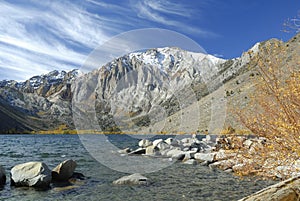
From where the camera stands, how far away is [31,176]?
16406 mm

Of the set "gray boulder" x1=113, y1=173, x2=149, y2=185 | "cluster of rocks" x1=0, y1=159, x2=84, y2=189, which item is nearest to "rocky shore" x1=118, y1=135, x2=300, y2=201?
"gray boulder" x1=113, y1=173, x2=149, y2=185

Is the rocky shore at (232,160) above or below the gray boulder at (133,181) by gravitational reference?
above

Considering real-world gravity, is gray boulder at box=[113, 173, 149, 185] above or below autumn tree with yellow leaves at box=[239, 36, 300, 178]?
below

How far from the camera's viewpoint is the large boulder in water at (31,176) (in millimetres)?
16156

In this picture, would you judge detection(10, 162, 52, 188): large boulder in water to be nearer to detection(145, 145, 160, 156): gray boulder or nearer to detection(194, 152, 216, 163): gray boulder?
detection(194, 152, 216, 163): gray boulder

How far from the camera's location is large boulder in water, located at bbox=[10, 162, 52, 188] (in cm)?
1616

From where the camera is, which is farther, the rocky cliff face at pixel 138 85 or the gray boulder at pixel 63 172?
the rocky cliff face at pixel 138 85

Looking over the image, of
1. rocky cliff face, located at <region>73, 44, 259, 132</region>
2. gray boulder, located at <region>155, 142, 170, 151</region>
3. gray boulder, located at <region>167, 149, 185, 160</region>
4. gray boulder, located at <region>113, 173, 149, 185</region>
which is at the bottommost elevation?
gray boulder, located at <region>113, 173, 149, 185</region>

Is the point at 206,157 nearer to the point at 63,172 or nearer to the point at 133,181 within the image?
the point at 133,181

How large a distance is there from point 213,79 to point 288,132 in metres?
157

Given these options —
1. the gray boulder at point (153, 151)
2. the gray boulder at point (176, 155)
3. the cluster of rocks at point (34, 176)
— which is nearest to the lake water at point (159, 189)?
the cluster of rocks at point (34, 176)

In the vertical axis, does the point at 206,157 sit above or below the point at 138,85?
below

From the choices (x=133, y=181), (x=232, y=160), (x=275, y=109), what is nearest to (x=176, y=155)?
(x=133, y=181)

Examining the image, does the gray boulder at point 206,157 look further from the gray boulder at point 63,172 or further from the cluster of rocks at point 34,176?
the cluster of rocks at point 34,176
